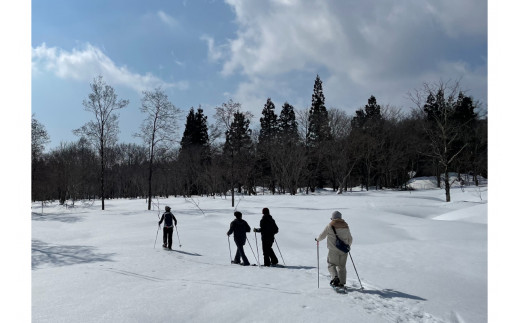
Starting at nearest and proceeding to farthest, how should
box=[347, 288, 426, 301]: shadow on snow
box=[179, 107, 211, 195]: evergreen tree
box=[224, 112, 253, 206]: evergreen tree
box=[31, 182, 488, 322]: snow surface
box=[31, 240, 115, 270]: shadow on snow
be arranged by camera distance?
box=[31, 182, 488, 322]: snow surface → box=[347, 288, 426, 301]: shadow on snow → box=[31, 240, 115, 270]: shadow on snow → box=[224, 112, 253, 206]: evergreen tree → box=[179, 107, 211, 195]: evergreen tree

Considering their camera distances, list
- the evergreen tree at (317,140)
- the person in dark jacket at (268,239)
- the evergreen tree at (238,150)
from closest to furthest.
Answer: the person in dark jacket at (268,239) → the evergreen tree at (238,150) → the evergreen tree at (317,140)

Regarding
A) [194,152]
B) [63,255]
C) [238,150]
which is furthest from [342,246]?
[194,152]

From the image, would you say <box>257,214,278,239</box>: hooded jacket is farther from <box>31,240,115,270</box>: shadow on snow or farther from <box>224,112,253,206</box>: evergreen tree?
<box>224,112,253,206</box>: evergreen tree

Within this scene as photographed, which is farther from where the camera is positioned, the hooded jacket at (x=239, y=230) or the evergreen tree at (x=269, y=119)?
the evergreen tree at (x=269, y=119)

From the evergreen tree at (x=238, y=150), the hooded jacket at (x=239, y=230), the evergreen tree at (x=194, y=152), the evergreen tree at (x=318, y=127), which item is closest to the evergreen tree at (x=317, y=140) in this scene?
the evergreen tree at (x=318, y=127)

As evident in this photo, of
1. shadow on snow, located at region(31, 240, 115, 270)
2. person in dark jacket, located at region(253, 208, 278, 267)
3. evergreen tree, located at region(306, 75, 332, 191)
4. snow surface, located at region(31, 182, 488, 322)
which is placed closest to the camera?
snow surface, located at region(31, 182, 488, 322)

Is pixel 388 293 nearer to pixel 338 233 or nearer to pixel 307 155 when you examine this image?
pixel 338 233

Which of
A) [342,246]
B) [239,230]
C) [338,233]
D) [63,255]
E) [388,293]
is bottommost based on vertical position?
[63,255]

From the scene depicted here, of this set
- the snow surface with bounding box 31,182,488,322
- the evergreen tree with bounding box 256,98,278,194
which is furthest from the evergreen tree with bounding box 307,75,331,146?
the snow surface with bounding box 31,182,488,322

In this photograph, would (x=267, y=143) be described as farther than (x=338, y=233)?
Yes

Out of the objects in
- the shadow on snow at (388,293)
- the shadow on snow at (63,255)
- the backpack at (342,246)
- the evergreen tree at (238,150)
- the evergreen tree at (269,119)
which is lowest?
the shadow on snow at (63,255)

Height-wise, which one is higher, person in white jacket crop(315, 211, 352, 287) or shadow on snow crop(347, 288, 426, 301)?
person in white jacket crop(315, 211, 352, 287)

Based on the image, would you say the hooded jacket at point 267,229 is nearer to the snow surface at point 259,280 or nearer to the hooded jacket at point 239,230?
the hooded jacket at point 239,230

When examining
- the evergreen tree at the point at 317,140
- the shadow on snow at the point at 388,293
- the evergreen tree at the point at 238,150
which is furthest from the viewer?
the evergreen tree at the point at 317,140
